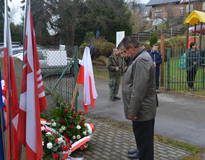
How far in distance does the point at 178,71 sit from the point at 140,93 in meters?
7.35

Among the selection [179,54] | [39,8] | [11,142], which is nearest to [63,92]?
[11,142]

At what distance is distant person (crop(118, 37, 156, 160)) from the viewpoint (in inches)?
137

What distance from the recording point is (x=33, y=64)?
2.74m

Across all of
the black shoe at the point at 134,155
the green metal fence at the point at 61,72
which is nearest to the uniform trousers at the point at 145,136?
the black shoe at the point at 134,155

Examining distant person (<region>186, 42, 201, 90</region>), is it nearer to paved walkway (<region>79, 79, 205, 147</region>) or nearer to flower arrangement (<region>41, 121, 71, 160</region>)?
paved walkway (<region>79, 79, 205, 147</region>)

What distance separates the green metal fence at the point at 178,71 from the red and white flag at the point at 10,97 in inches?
304

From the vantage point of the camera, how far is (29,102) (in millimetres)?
2711

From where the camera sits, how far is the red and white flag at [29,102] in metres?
2.71

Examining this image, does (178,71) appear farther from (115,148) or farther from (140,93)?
(140,93)

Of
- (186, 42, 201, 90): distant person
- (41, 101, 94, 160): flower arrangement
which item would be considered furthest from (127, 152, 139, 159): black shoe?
(186, 42, 201, 90): distant person

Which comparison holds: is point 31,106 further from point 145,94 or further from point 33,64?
point 145,94

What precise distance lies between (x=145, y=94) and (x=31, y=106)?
1.51 meters

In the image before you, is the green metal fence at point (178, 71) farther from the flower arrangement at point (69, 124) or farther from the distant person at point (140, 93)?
the distant person at point (140, 93)

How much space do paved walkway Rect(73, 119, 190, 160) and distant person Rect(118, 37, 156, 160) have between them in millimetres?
799
